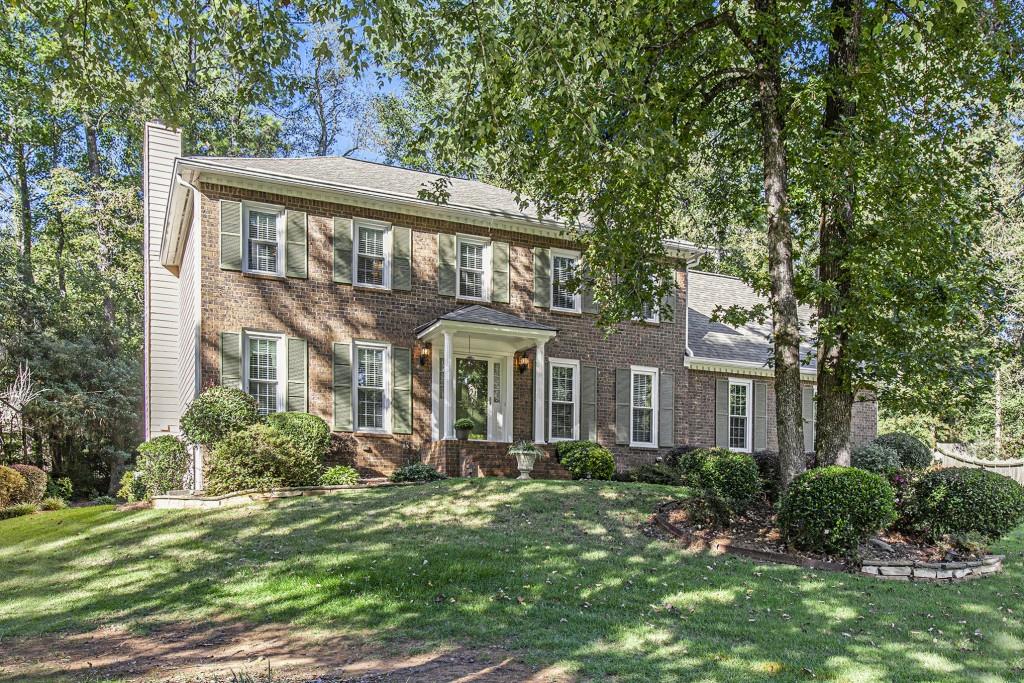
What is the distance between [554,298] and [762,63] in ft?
25.5

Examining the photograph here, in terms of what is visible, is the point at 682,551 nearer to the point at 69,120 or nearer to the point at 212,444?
the point at 212,444

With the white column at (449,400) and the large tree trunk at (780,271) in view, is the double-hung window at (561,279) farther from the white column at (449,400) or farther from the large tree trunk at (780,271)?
the large tree trunk at (780,271)

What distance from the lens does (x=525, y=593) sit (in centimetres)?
774

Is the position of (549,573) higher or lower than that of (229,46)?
lower

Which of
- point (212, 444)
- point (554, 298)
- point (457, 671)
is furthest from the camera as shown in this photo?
point (554, 298)

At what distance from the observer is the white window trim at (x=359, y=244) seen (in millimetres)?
16094

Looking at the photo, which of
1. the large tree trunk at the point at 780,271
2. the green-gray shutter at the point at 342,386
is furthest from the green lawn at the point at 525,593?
the green-gray shutter at the point at 342,386

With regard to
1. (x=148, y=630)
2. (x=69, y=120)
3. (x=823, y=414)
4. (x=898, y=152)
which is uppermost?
(x=69, y=120)

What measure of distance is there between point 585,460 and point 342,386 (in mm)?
4988

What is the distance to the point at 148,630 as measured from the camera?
710 centimetres

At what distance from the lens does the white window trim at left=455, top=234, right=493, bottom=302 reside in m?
17.1

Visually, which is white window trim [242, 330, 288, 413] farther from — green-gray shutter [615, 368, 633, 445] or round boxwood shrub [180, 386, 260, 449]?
green-gray shutter [615, 368, 633, 445]

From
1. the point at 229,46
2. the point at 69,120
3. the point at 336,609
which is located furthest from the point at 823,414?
the point at 69,120

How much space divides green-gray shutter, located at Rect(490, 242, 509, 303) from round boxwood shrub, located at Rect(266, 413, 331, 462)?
4.71 meters
